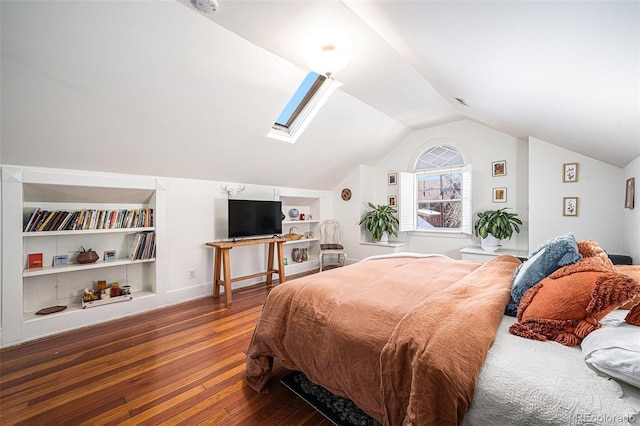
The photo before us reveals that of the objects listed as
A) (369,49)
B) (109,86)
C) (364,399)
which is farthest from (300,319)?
(109,86)

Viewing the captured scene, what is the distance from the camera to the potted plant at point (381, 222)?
4922mm

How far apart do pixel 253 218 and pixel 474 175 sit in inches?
146

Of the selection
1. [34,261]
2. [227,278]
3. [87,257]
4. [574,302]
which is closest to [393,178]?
[227,278]

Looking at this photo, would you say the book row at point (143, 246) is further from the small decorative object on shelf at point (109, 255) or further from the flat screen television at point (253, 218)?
the flat screen television at point (253, 218)

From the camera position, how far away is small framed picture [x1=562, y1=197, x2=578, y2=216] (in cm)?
326

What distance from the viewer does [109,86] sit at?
218 cm

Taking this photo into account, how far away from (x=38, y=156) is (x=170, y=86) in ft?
4.57

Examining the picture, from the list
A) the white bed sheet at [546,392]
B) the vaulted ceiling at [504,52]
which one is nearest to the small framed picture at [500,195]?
the vaulted ceiling at [504,52]

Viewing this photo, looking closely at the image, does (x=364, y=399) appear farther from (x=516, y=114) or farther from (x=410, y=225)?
(x=410, y=225)

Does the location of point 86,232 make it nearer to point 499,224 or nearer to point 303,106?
point 303,106

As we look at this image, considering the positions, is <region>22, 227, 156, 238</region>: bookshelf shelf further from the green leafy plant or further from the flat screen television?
the green leafy plant

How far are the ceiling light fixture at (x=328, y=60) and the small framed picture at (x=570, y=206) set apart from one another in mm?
3314

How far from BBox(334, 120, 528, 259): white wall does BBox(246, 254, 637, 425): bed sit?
260 centimetres

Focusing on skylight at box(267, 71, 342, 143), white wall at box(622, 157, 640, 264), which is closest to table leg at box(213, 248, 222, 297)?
skylight at box(267, 71, 342, 143)
